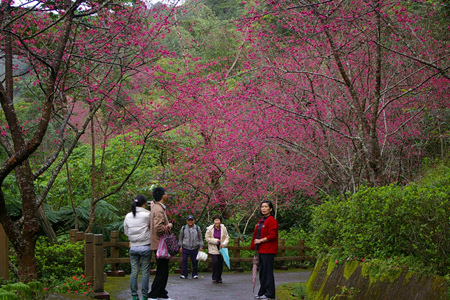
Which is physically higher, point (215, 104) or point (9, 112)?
point (215, 104)

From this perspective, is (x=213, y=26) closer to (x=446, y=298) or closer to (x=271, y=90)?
(x=271, y=90)

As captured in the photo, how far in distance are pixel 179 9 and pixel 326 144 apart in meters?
5.32

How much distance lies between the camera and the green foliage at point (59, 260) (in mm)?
10630

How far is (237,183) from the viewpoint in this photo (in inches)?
652

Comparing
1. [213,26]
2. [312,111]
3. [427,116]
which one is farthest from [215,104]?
[213,26]

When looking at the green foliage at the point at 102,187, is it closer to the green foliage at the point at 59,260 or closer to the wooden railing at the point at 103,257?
the wooden railing at the point at 103,257

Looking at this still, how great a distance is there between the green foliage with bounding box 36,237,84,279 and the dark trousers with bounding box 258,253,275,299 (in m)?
4.35

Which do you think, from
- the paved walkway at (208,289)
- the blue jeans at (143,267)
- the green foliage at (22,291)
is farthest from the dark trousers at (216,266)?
the green foliage at (22,291)

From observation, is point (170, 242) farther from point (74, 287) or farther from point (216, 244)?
point (216, 244)

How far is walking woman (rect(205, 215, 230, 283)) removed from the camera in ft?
39.4

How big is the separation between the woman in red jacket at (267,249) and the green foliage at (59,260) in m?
4.35

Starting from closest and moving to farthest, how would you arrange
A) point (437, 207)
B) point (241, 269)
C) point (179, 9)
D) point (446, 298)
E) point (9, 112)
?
1. point (446, 298)
2. point (437, 207)
3. point (9, 112)
4. point (179, 9)
5. point (241, 269)

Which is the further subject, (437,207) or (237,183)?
(237,183)

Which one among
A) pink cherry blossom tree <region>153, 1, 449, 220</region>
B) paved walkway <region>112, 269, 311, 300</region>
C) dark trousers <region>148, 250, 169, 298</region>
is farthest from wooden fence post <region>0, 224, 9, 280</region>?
pink cherry blossom tree <region>153, 1, 449, 220</region>
